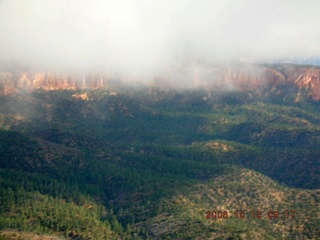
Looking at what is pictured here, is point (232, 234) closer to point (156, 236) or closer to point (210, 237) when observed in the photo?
point (210, 237)

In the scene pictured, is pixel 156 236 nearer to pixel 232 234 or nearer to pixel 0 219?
pixel 232 234

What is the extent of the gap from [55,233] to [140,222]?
31.6 metres

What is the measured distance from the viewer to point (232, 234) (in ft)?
570

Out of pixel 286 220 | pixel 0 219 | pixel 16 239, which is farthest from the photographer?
pixel 286 220

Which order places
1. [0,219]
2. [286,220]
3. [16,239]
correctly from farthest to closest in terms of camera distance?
1. [286,220]
2. [0,219]
3. [16,239]

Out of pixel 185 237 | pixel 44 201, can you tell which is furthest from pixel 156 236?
pixel 44 201

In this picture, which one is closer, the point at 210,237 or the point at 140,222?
the point at 210,237

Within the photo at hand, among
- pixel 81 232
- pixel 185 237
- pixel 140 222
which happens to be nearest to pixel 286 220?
pixel 185 237

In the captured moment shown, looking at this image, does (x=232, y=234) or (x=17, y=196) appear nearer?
(x=232, y=234)

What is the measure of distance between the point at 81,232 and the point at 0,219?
23.2 metres

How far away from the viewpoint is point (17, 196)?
193250 mm
